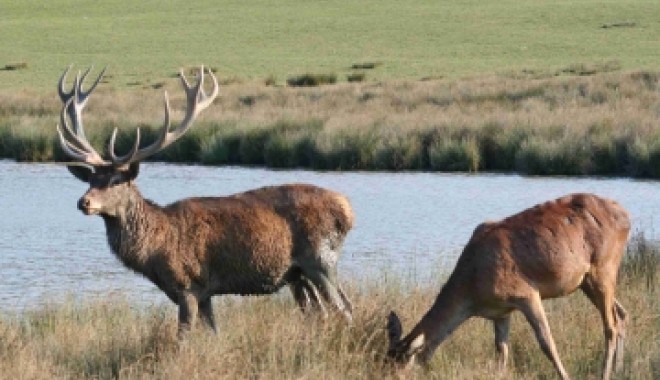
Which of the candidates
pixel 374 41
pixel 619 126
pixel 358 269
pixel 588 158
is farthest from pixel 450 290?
pixel 374 41

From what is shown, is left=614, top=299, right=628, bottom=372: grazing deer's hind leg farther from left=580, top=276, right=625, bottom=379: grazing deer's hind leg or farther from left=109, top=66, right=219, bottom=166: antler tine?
left=109, top=66, right=219, bottom=166: antler tine

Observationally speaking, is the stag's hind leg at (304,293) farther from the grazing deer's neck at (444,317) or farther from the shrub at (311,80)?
the shrub at (311,80)

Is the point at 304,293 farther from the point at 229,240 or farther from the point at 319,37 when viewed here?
the point at 319,37

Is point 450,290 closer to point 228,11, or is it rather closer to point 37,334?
point 37,334

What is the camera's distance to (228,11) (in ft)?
257

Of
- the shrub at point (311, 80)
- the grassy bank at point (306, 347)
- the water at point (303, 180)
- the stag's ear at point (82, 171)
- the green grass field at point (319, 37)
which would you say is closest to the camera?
the grassy bank at point (306, 347)

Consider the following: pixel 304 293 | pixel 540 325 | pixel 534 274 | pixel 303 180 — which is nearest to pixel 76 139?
pixel 304 293

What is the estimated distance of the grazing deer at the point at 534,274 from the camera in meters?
8.54

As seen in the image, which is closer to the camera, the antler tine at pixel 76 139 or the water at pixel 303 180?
the antler tine at pixel 76 139

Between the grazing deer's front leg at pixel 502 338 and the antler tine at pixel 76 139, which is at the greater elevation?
the antler tine at pixel 76 139

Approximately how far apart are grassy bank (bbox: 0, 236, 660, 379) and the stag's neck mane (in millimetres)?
477

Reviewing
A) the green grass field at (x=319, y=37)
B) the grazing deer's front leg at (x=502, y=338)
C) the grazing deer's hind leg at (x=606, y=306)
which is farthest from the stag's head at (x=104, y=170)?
the green grass field at (x=319, y=37)

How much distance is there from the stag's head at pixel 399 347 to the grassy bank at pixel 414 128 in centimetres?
1651

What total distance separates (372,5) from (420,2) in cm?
293
